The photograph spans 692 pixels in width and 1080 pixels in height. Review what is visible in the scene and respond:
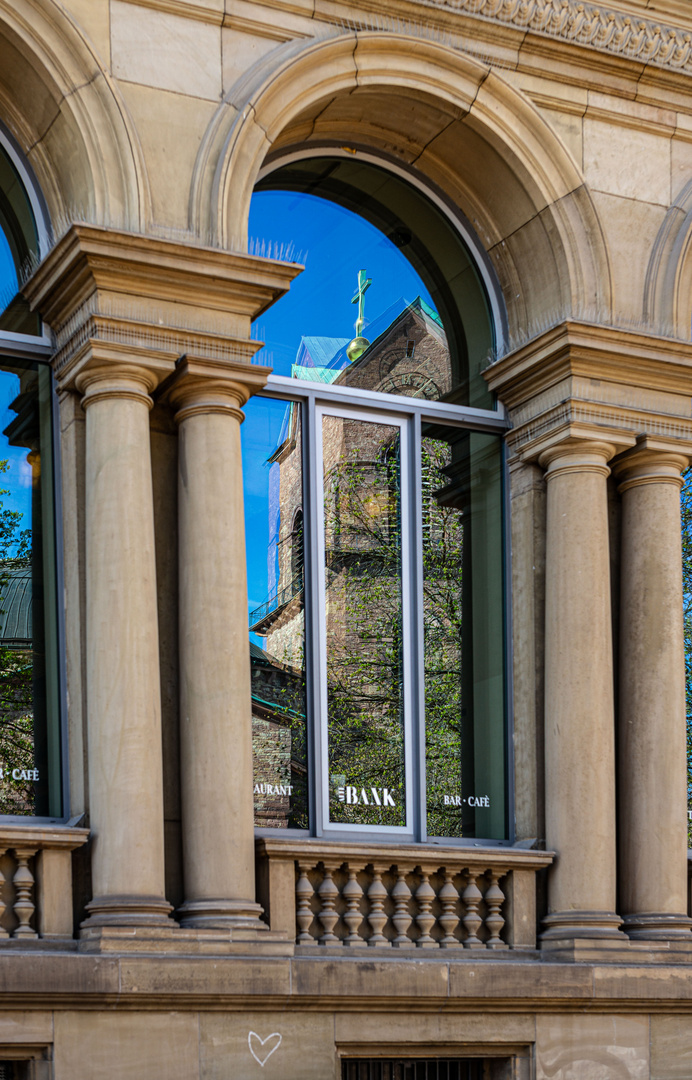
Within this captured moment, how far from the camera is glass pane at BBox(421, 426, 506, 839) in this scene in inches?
514

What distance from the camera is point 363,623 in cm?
1286

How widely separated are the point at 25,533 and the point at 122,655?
1.46 m

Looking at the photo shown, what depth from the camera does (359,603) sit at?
12.9 meters

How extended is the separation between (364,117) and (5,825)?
21.7 ft

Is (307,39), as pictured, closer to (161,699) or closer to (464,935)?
(161,699)

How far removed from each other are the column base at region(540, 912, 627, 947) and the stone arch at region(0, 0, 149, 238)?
6051 millimetres

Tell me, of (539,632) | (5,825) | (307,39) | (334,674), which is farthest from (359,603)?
(307,39)

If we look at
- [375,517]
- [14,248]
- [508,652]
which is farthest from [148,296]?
[508,652]

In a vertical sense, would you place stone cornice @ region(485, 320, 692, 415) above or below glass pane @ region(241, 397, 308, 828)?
above

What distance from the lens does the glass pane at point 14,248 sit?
12.0 m

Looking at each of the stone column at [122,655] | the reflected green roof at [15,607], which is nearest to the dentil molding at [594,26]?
the stone column at [122,655]

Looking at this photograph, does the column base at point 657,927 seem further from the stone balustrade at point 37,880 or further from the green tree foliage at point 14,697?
the green tree foliage at point 14,697

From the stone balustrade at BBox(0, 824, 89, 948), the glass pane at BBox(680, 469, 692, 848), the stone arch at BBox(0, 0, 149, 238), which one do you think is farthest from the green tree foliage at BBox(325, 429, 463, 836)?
the stone arch at BBox(0, 0, 149, 238)

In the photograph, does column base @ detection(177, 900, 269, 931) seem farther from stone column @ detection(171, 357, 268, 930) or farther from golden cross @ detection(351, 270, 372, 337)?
golden cross @ detection(351, 270, 372, 337)
